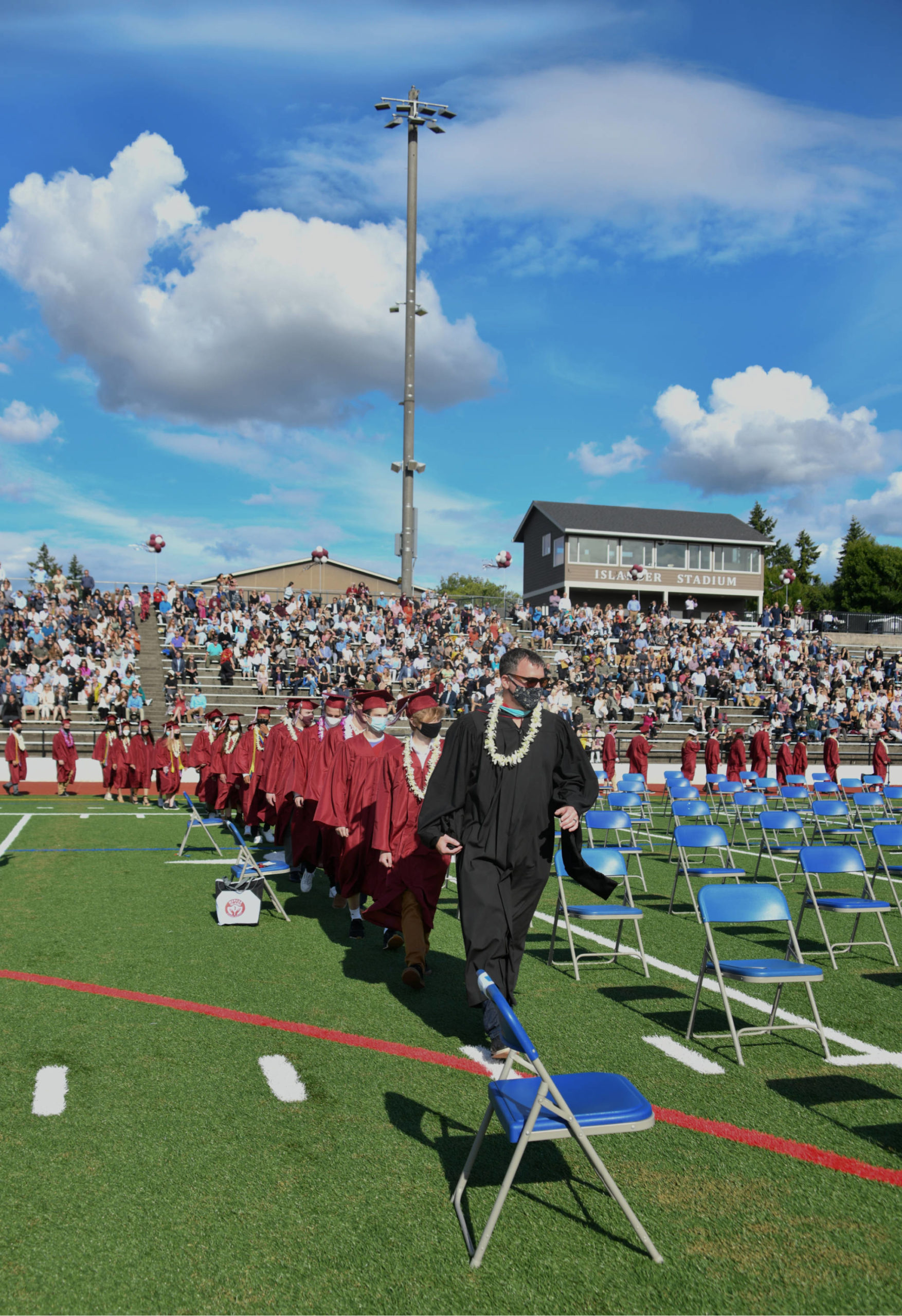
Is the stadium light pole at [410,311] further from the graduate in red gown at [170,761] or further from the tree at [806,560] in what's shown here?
the tree at [806,560]

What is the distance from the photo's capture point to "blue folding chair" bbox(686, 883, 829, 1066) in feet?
16.5

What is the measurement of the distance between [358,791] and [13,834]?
28.4ft

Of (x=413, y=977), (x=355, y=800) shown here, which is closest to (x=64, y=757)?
(x=355, y=800)

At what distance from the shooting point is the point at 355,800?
7.85m

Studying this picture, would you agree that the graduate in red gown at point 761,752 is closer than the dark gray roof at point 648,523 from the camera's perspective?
Yes

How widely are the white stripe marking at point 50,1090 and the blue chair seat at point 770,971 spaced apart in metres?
3.37

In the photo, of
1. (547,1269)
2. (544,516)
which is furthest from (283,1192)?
(544,516)

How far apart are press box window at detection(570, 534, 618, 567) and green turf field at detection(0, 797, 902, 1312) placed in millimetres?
41629

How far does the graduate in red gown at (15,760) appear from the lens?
20359 mm

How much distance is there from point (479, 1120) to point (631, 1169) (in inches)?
29.2

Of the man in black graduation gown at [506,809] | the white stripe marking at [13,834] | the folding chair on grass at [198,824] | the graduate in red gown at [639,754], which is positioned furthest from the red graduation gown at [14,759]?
the man in black graduation gown at [506,809]

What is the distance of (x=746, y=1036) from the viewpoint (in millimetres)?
5555

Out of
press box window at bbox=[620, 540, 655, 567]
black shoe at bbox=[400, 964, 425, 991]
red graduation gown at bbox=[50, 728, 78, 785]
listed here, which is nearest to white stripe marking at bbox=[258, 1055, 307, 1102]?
black shoe at bbox=[400, 964, 425, 991]

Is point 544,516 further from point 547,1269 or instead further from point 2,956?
point 547,1269
